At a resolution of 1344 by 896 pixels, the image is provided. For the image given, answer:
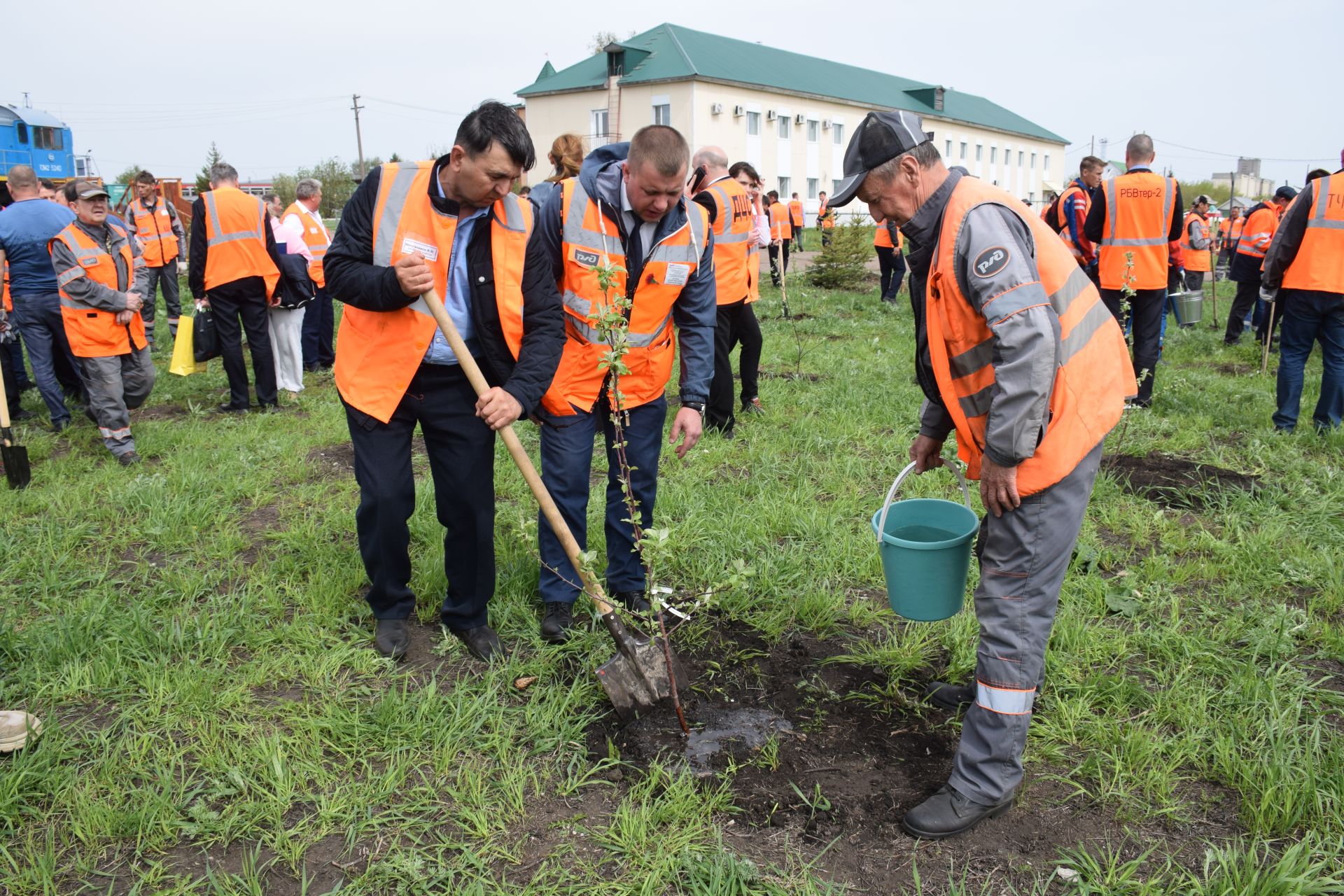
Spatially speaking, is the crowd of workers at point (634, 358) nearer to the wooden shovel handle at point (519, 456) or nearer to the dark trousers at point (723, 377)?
the wooden shovel handle at point (519, 456)

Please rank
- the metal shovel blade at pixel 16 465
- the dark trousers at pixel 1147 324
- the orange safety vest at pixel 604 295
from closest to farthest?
the orange safety vest at pixel 604 295, the metal shovel blade at pixel 16 465, the dark trousers at pixel 1147 324

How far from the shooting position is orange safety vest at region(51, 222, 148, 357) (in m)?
5.93

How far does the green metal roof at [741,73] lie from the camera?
40.4 metres

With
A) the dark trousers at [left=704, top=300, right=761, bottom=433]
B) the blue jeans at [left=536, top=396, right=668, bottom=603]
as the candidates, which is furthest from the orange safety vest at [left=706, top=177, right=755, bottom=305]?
the blue jeans at [left=536, top=396, right=668, bottom=603]

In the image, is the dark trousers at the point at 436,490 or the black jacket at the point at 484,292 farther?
the dark trousers at the point at 436,490

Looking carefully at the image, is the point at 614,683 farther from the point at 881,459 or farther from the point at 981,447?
the point at 881,459

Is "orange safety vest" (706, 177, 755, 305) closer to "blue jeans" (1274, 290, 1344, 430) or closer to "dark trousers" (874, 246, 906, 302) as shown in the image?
"blue jeans" (1274, 290, 1344, 430)

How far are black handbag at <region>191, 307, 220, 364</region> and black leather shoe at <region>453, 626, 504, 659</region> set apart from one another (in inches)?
200

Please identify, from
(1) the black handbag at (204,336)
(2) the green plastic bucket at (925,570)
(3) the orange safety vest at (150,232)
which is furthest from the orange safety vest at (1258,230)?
(3) the orange safety vest at (150,232)

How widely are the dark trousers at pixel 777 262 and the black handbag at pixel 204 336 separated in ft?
24.2

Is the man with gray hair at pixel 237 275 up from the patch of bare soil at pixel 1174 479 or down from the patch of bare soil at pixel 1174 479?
up

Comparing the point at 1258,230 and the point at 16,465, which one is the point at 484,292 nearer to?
the point at 16,465

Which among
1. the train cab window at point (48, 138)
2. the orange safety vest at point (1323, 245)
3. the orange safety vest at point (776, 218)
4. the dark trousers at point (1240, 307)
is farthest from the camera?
the train cab window at point (48, 138)

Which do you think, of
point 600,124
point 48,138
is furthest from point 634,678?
point 600,124
